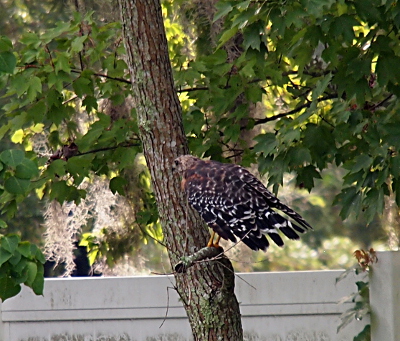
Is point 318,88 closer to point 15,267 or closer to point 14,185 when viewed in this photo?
point 14,185

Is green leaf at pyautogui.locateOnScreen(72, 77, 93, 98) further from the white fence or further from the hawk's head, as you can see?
the white fence

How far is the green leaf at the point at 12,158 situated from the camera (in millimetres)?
2902

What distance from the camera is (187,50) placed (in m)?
5.38

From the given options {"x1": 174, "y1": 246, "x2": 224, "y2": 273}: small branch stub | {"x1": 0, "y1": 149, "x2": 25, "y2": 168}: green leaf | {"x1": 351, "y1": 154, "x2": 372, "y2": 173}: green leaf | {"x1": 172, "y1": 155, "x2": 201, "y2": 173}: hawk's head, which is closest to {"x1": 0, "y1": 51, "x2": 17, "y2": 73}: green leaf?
{"x1": 0, "y1": 149, "x2": 25, "y2": 168}: green leaf

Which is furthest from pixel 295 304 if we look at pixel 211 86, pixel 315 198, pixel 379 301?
pixel 315 198

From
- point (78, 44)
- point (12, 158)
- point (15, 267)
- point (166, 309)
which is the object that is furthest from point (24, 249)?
point (166, 309)

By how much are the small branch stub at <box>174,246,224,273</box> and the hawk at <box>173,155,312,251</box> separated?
0.30ft

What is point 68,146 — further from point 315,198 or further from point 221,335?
point 315,198

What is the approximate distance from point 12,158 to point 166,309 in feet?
7.97

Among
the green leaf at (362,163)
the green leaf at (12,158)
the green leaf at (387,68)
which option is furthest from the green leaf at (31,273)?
the green leaf at (387,68)

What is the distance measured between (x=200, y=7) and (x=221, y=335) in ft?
8.66

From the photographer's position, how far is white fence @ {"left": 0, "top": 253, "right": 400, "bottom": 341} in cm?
488

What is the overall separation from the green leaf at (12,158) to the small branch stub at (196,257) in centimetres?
77

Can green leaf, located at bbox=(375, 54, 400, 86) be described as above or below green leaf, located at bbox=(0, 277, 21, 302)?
above
